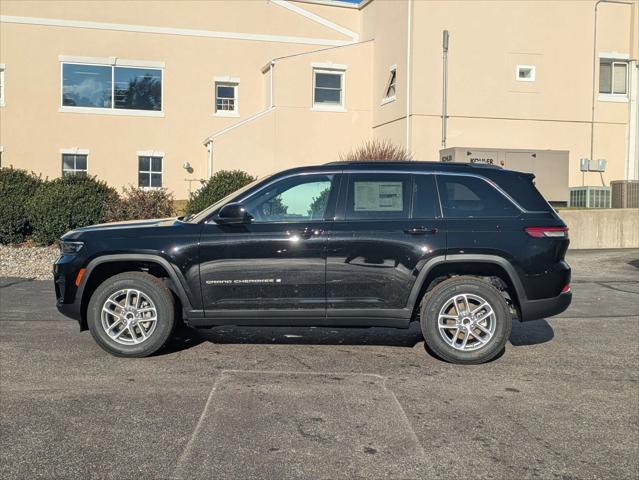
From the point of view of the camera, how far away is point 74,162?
87.8 feet

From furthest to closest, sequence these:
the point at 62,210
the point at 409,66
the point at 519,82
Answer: the point at 519,82, the point at 409,66, the point at 62,210

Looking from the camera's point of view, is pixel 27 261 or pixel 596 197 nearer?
pixel 27 261

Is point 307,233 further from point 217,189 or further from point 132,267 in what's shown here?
point 217,189

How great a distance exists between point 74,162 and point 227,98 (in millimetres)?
6276

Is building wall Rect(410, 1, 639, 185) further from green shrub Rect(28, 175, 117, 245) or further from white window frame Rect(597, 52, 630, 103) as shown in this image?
green shrub Rect(28, 175, 117, 245)

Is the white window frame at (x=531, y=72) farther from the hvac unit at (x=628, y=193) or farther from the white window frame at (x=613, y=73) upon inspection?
the hvac unit at (x=628, y=193)

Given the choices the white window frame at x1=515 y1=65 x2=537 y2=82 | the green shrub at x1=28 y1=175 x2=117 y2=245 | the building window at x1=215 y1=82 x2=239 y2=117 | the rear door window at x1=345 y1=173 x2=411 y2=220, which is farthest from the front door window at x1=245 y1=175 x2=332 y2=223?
the building window at x1=215 y1=82 x2=239 y2=117

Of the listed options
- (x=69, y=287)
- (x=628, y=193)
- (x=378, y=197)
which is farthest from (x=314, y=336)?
(x=628, y=193)

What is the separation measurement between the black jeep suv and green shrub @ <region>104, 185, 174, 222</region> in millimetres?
9985

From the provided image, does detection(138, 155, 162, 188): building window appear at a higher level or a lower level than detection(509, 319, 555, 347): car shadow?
higher

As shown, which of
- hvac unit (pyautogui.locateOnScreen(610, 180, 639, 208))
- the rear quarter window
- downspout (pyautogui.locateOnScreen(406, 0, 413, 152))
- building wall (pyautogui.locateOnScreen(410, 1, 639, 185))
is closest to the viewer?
the rear quarter window

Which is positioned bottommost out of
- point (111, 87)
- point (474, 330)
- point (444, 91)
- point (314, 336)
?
point (314, 336)

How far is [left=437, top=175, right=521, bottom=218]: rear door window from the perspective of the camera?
7.05 m

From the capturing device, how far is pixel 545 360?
283 inches
